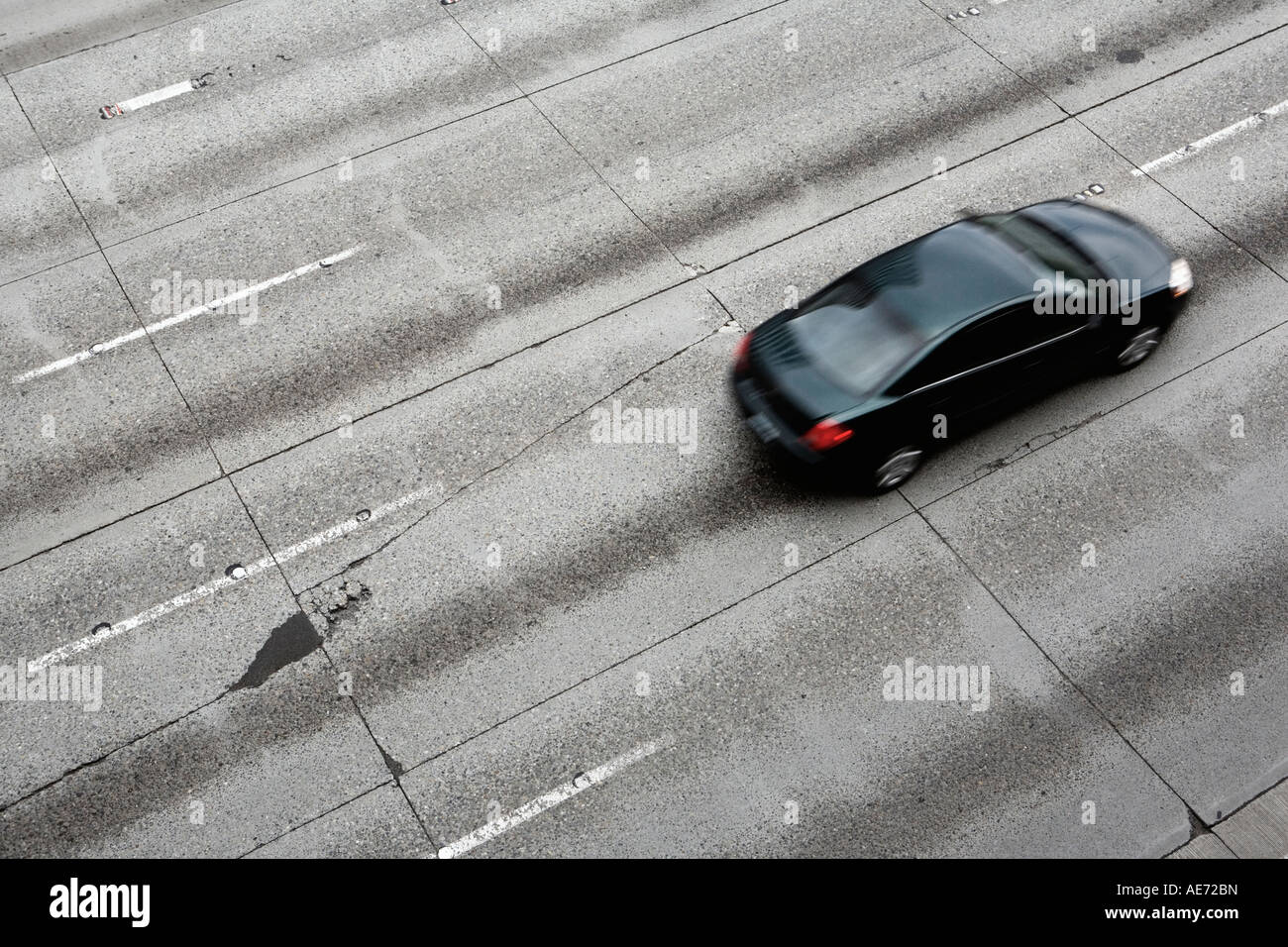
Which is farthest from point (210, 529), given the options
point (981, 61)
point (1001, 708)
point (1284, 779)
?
point (981, 61)

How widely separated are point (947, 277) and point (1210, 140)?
522cm

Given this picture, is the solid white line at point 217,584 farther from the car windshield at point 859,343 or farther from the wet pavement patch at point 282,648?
the car windshield at point 859,343

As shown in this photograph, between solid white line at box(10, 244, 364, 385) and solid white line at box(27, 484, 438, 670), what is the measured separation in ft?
10.2

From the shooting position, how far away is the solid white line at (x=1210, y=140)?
1288 centimetres

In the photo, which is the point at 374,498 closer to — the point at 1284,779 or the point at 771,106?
the point at 771,106

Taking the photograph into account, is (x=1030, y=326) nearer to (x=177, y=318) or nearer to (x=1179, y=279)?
(x=1179, y=279)

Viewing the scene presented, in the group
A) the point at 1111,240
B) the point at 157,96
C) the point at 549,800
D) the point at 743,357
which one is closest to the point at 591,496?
the point at 743,357

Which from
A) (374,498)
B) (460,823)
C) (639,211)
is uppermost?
(639,211)

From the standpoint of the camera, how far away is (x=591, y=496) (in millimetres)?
10242

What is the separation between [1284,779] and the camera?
8734 millimetres

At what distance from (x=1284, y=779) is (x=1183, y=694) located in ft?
2.92

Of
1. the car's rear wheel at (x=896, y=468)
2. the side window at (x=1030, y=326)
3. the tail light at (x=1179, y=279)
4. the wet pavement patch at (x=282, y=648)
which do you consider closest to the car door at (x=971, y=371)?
the side window at (x=1030, y=326)

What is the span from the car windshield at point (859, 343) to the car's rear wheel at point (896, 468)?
695 mm

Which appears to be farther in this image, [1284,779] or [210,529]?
[210,529]
